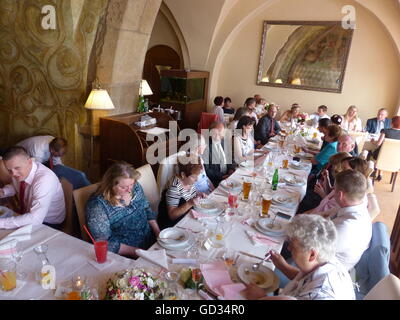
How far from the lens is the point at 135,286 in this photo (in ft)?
4.78

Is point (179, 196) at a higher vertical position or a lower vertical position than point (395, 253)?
higher

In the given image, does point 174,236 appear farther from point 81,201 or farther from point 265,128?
point 265,128

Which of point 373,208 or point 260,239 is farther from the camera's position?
point 373,208

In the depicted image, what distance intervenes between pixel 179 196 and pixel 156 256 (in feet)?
2.81

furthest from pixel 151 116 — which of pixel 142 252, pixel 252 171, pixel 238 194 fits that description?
pixel 142 252

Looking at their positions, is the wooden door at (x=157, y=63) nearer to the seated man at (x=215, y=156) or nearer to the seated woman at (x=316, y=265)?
the seated man at (x=215, y=156)

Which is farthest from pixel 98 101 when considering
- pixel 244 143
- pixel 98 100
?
pixel 244 143

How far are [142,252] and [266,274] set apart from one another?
0.75m

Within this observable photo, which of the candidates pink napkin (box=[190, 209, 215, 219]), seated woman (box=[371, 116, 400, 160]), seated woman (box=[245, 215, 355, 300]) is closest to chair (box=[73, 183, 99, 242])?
pink napkin (box=[190, 209, 215, 219])

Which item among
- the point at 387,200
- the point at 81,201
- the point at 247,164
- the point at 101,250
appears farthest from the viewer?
the point at 387,200

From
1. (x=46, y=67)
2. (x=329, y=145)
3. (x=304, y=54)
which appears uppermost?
(x=304, y=54)

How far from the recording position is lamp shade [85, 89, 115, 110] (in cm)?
420

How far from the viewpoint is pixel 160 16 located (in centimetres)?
834
